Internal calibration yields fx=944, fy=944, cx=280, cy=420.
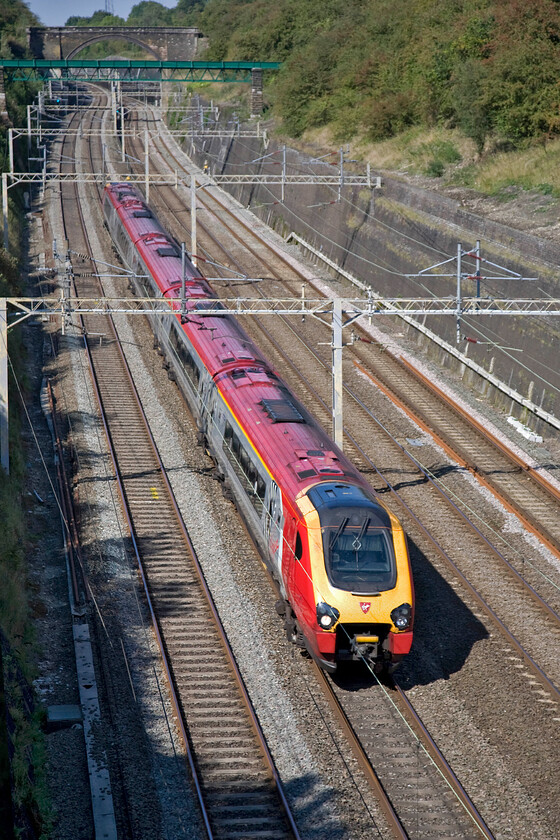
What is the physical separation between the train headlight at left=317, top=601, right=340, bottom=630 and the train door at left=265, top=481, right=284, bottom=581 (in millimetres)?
2342

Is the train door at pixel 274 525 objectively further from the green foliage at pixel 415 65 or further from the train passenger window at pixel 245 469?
the green foliage at pixel 415 65

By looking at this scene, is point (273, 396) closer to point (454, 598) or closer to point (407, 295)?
point (454, 598)

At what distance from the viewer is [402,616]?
1498 centimetres

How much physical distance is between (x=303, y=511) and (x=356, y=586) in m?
1.69

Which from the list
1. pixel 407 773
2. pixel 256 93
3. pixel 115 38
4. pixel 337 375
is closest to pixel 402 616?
pixel 407 773

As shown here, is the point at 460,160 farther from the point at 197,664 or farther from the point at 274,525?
the point at 197,664

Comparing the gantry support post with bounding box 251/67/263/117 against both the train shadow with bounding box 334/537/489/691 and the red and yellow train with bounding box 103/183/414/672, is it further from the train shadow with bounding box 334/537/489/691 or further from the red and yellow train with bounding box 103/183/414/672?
the train shadow with bounding box 334/537/489/691

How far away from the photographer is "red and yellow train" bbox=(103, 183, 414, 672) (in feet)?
49.1

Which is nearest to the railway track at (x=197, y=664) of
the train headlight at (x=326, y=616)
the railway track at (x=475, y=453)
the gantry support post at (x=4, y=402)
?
the train headlight at (x=326, y=616)

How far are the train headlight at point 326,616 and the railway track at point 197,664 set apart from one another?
1794 millimetres

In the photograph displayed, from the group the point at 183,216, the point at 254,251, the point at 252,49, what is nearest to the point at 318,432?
the point at 254,251

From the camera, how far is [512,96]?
41031 mm

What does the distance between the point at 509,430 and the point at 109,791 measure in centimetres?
1790

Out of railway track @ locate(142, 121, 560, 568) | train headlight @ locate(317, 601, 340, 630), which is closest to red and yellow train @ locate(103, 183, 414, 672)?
train headlight @ locate(317, 601, 340, 630)
